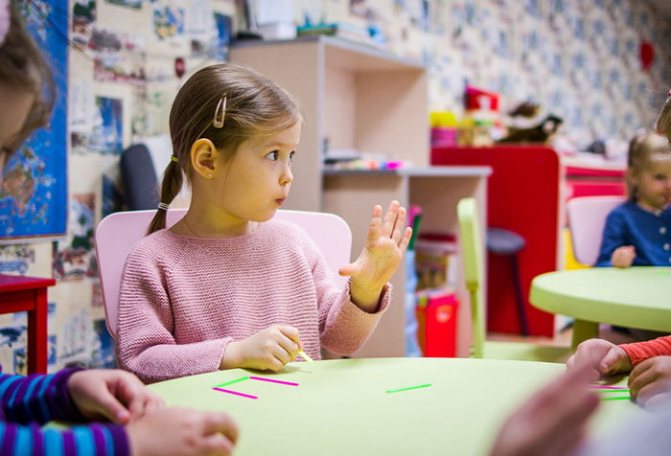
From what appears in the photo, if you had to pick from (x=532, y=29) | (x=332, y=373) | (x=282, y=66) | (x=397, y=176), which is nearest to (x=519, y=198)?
(x=397, y=176)

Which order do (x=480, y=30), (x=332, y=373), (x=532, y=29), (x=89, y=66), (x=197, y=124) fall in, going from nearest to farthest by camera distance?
(x=332, y=373)
(x=197, y=124)
(x=89, y=66)
(x=480, y=30)
(x=532, y=29)

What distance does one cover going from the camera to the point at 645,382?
2.25 ft

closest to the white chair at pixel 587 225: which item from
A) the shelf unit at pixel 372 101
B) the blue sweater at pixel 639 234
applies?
the blue sweater at pixel 639 234

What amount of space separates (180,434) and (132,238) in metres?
0.74

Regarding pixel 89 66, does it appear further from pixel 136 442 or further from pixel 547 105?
pixel 547 105

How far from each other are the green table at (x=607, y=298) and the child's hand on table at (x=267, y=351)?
0.62 metres

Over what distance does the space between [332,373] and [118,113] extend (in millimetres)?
1553

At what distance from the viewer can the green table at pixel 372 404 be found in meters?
0.57

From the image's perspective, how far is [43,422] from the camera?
680mm

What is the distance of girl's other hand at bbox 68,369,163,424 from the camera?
640mm

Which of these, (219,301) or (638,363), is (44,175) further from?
(638,363)

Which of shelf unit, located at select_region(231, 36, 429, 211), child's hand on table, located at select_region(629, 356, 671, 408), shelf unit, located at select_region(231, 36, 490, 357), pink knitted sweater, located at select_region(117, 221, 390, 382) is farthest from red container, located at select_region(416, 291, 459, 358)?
child's hand on table, located at select_region(629, 356, 671, 408)

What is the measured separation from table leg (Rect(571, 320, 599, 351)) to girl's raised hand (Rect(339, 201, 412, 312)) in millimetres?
610

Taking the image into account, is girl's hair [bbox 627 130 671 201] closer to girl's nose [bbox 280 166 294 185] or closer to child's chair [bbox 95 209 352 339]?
child's chair [bbox 95 209 352 339]
